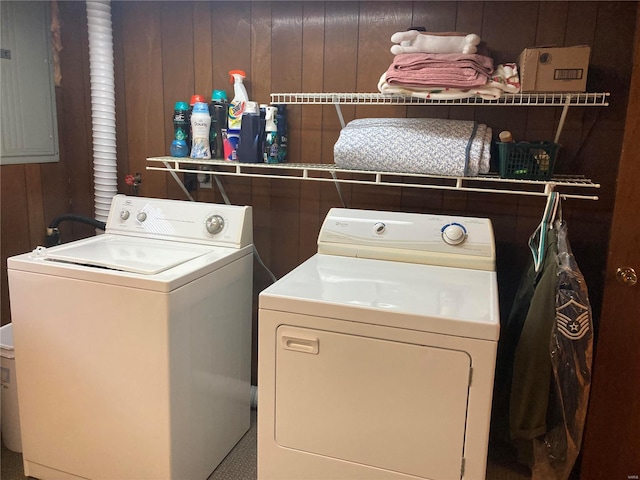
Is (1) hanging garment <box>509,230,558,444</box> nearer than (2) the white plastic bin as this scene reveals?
Yes

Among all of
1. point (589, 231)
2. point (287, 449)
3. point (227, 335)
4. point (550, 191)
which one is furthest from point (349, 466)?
point (589, 231)

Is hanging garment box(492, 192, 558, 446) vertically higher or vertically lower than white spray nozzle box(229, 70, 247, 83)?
lower

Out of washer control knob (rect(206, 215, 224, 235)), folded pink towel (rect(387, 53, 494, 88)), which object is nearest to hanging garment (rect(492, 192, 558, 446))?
folded pink towel (rect(387, 53, 494, 88))

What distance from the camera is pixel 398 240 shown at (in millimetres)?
1892

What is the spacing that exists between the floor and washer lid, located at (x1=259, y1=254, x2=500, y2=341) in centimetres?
85

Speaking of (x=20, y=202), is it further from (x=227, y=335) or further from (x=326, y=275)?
(x=326, y=275)

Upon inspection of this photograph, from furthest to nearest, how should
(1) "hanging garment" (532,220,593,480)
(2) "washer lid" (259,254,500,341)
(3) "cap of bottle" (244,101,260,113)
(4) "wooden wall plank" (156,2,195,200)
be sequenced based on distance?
(4) "wooden wall plank" (156,2,195,200) → (3) "cap of bottle" (244,101,260,113) → (1) "hanging garment" (532,220,593,480) → (2) "washer lid" (259,254,500,341)

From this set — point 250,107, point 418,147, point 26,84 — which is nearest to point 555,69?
point 418,147

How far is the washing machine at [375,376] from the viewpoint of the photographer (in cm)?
135

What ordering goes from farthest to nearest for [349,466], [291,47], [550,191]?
1. [291,47]
2. [550,191]
3. [349,466]

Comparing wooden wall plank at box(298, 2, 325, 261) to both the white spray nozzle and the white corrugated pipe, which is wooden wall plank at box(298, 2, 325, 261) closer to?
the white spray nozzle

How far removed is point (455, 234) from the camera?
182cm

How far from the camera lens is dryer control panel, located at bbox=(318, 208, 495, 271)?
71.6 inches

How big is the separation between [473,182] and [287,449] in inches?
48.0
